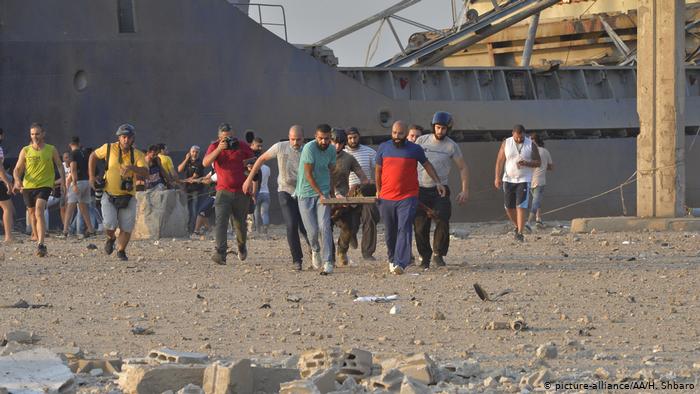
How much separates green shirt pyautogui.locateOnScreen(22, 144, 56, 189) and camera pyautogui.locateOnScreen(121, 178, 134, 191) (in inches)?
76.4

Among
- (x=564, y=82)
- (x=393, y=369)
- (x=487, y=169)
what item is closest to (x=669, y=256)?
(x=393, y=369)

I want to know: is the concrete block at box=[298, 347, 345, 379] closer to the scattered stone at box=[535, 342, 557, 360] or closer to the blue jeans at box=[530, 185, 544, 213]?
the scattered stone at box=[535, 342, 557, 360]

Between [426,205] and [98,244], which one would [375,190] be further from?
[98,244]

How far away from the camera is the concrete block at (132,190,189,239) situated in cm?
2108

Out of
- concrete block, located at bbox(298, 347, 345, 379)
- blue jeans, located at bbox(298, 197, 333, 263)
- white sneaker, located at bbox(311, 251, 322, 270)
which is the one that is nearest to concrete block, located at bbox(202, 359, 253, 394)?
concrete block, located at bbox(298, 347, 345, 379)

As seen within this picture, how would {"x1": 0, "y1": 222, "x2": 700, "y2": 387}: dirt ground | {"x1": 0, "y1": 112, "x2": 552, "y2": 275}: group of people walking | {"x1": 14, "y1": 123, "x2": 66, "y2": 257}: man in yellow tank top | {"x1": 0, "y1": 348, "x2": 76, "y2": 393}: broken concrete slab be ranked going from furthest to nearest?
1. {"x1": 14, "y1": 123, "x2": 66, "y2": 257}: man in yellow tank top
2. {"x1": 0, "y1": 112, "x2": 552, "y2": 275}: group of people walking
3. {"x1": 0, "y1": 222, "x2": 700, "y2": 387}: dirt ground
4. {"x1": 0, "y1": 348, "x2": 76, "y2": 393}: broken concrete slab

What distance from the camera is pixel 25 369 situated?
7434mm

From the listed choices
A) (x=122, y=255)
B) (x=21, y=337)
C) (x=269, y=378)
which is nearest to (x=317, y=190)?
(x=122, y=255)

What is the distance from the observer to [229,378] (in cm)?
669

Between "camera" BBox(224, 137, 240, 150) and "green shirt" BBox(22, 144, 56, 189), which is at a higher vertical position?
"camera" BBox(224, 137, 240, 150)

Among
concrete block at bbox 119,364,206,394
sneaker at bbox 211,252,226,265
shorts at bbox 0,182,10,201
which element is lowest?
sneaker at bbox 211,252,226,265

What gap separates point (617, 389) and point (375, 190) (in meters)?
8.79

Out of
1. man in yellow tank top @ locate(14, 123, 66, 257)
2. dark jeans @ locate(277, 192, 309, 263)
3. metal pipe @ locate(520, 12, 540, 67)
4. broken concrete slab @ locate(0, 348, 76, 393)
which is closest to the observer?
broken concrete slab @ locate(0, 348, 76, 393)

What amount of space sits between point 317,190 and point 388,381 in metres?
7.63
